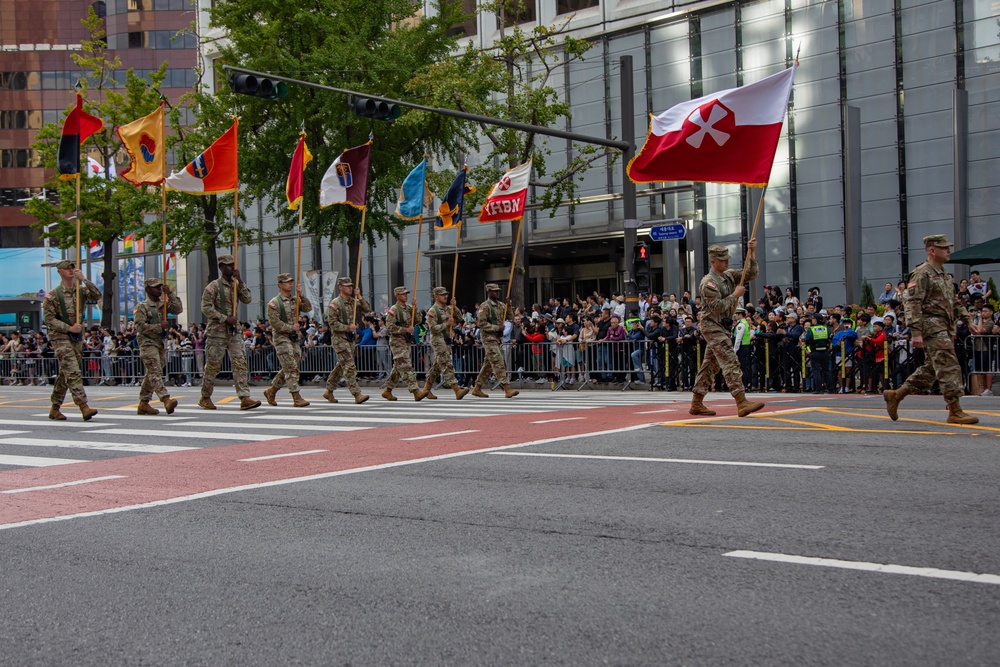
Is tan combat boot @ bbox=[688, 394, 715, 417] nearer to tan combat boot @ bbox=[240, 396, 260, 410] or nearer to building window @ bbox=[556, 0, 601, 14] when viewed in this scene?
tan combat boot @ bbox=[240, 396, 260, 410]

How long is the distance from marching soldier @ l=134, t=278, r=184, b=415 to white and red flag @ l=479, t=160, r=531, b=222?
9.65 meters

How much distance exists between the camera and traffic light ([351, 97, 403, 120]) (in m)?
18.8

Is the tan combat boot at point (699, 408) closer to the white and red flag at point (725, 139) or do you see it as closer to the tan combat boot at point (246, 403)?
the white and red flag at point (725, 139)

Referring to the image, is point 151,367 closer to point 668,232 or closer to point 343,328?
point 343,328

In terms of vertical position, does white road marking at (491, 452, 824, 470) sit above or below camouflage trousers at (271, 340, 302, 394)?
below

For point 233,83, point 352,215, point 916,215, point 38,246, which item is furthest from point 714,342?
point 38,246

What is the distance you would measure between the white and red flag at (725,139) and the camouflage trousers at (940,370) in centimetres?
304

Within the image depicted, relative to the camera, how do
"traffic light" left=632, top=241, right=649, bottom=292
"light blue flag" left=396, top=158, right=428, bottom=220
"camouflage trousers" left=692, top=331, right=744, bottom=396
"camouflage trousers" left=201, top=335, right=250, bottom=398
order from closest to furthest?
"camouflage trousers" left=692, top=331, right=744, bottom=396 → "camouflage trousers" left=201, top=335, right=250, bottom=398 → "traffic light" left=632, top=241, right=649, bottom=292 → "light blue flag" left=396, top=158, right=428, bottom=220

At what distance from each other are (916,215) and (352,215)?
1751 cm

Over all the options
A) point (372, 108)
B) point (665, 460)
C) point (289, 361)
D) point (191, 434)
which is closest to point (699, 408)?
point (665, 460)

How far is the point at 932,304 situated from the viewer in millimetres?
10828

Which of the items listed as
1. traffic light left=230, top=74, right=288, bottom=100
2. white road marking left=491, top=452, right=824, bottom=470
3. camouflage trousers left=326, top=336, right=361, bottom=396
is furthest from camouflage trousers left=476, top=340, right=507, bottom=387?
white road marking left=491, top=452, right=824, bottom=470

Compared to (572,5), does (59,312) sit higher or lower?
lower

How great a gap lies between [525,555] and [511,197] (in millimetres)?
19340
